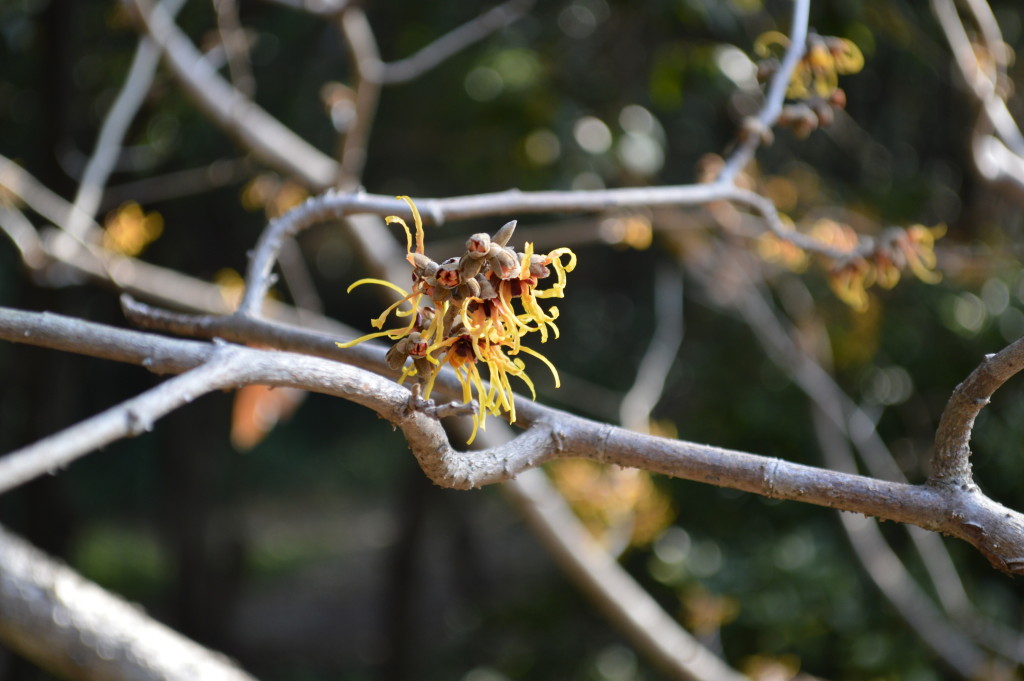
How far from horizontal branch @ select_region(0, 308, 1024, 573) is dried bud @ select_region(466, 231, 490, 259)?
0.37ft

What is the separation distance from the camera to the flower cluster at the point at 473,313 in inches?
22.4

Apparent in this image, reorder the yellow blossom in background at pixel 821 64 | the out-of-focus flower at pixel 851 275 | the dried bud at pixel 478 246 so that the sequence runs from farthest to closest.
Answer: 1. the yellow blossom in background at pixel 821 64
2. the out-of-focus flower at pixel 851 275
3. the dried bud at pixel 478 246

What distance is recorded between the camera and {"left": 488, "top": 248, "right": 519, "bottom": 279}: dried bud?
0.57 metres

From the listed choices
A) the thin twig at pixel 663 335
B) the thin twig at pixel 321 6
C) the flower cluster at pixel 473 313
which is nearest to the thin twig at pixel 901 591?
the thin twig at pixel 663 335

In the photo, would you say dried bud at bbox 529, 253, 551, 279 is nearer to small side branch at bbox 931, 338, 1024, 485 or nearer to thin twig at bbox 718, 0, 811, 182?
small side branch at bbox 931, 338, 1024, 485

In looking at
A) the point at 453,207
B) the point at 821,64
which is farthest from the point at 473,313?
the point at 821,64

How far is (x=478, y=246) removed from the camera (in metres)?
0.56

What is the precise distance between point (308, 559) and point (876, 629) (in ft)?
19.2

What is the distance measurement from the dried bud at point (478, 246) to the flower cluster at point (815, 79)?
0.78 m

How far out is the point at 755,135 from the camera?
47.2 inches

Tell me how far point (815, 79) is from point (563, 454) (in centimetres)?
84

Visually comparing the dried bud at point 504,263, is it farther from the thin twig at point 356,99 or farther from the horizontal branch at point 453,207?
the thin twig at point 356,99

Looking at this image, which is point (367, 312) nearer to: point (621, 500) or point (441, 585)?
point (441, 585)

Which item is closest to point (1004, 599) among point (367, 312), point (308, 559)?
point (367, 312)
